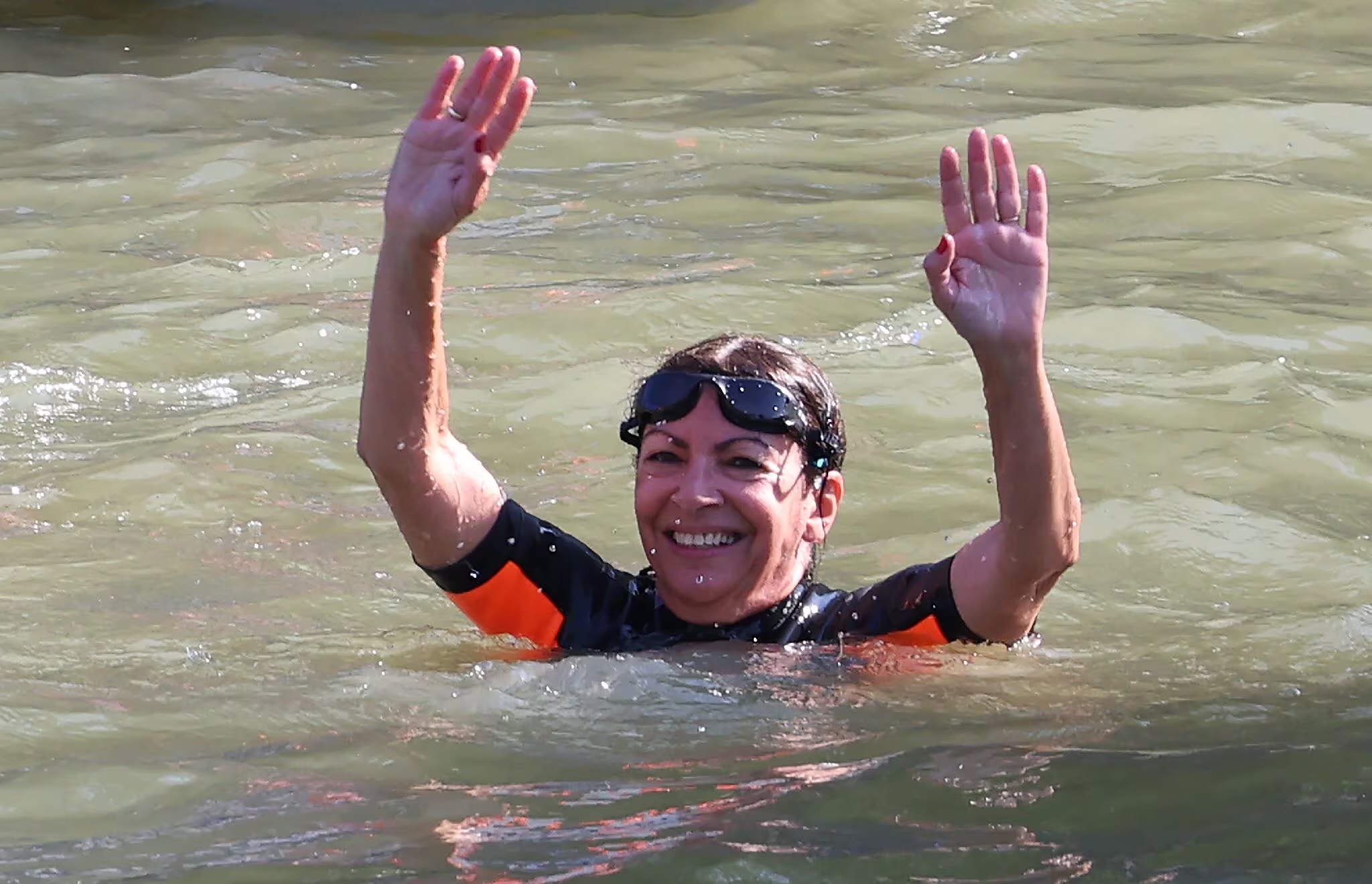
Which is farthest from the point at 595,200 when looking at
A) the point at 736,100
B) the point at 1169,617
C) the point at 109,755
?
the point at 109,755

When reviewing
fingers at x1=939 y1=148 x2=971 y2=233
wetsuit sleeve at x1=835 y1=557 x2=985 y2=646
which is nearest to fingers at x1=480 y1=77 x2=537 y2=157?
fingers at x1=939 y1=148 x2=971 y2=233

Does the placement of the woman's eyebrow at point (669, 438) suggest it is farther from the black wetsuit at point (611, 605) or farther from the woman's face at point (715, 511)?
the black wetsuit at point (611, 605)

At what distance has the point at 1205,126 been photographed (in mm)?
10039

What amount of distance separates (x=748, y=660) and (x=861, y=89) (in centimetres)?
768

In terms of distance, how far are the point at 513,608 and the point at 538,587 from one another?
0.25 feet

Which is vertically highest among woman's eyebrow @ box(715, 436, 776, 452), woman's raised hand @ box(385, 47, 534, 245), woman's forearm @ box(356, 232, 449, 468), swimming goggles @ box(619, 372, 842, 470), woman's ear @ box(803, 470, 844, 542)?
woman's raised hand @ box(385, 47, 534, 245)

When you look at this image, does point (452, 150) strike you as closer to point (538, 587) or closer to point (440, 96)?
point (440, 96)

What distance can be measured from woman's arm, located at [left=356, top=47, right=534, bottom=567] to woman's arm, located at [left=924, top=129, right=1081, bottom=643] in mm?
877

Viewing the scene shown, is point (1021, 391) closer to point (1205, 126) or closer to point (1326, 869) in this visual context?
point (1326, 869)

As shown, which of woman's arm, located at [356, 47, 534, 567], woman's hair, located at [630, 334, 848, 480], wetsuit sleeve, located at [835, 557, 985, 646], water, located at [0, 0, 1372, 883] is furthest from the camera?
woman's hair, located at [630, 334, 848, 480]

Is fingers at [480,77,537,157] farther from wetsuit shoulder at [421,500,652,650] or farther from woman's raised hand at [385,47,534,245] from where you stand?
wetsuit shoulder at [421,500,652,650]

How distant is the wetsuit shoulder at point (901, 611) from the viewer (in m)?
4.39

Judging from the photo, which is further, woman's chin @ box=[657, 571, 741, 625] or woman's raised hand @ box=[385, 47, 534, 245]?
woman's chin @ box=[657, 571, 741, 625]

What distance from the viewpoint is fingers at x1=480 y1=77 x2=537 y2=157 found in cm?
386
